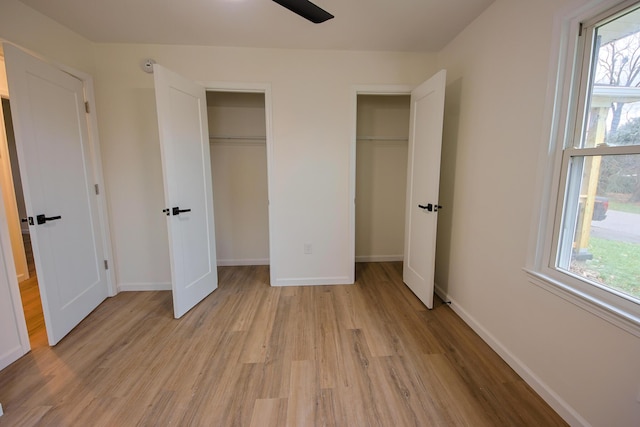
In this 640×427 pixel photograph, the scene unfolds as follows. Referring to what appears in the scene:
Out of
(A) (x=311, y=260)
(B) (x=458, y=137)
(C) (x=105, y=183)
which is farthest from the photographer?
(A) (x=311, y=260)

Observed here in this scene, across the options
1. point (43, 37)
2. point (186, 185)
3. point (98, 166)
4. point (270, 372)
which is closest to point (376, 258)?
point (270, 372)

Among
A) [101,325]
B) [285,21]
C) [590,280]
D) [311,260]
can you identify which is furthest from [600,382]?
[101,325]

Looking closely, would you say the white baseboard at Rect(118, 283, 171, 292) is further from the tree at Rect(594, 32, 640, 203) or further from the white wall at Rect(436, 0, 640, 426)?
the tree at Rect(594, 32, 640, 203)

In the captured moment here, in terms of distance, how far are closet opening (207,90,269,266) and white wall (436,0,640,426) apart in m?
2.22

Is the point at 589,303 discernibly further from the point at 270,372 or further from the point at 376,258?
the point at 376,258

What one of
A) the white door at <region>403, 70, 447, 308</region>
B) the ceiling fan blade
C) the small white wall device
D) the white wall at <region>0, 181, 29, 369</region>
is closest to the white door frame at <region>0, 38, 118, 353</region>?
the small white wall device

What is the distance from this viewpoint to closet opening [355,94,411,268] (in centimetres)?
343

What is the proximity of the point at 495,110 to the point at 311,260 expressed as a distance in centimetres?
213

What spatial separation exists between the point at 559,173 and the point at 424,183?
105 cm

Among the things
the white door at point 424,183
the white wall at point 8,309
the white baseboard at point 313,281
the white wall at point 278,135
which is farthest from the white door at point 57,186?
the white door at point 424,183

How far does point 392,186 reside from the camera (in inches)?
142

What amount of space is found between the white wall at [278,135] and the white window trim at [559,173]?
1.45 m

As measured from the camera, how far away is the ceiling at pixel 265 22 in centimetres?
188

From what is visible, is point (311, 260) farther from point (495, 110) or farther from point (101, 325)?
point (495, 110)
